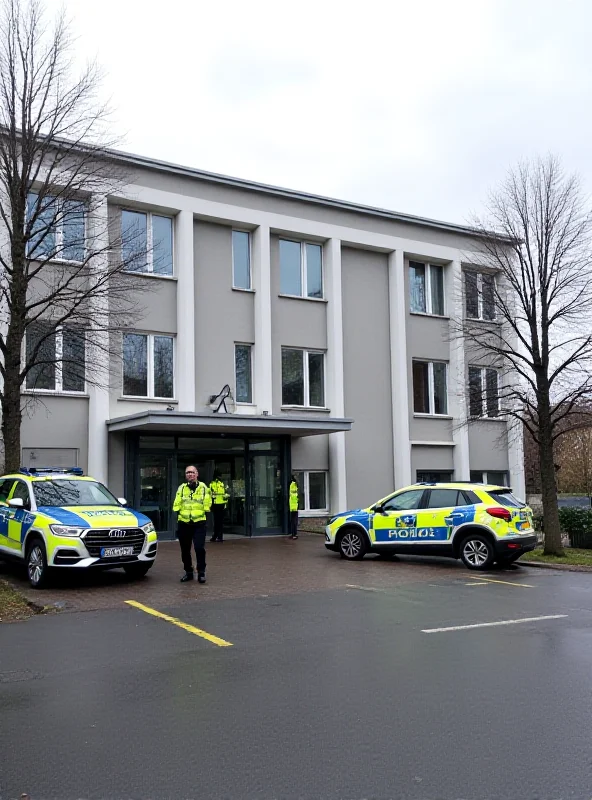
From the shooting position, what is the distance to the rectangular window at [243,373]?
23484 millimetres

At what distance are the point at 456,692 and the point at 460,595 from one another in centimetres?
561

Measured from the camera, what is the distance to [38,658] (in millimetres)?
7637

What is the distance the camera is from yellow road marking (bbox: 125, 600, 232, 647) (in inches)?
328

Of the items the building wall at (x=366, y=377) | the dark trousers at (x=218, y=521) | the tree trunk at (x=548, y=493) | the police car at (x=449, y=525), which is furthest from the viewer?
the building wall at (x=366, y=377)

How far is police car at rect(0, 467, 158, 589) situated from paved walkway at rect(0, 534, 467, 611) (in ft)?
1.35

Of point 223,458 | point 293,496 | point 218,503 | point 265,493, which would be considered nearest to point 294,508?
point 293,496

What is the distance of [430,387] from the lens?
27.4 meters

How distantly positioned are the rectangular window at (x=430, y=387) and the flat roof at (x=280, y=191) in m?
4.81

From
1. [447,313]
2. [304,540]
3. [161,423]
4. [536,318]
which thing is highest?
[447,313]

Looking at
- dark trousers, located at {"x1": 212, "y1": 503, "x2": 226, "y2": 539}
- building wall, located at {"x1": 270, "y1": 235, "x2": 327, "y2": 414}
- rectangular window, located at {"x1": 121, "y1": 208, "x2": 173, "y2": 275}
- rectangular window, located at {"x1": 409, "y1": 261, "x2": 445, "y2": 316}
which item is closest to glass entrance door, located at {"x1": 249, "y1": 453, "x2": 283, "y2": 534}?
building wall, located at {"x1": 270, "y1": 235, "x2": 327, "y2": 414}

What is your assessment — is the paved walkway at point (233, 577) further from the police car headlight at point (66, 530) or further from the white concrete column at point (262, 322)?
the white concrete column at point (262, 322)

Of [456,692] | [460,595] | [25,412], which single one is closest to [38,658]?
[456,692]

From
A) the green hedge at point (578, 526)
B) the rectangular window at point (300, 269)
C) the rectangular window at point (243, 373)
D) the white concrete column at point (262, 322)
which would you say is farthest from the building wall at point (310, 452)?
the green hedge at point (578, 526)

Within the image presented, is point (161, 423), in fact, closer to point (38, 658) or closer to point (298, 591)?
point (298, 591)
